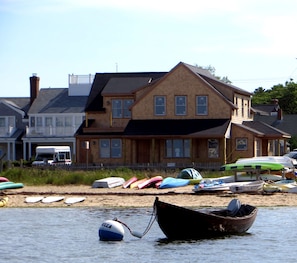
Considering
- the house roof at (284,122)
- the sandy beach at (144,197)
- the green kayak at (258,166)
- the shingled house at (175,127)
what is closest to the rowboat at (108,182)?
the sandy beach at (144,197)

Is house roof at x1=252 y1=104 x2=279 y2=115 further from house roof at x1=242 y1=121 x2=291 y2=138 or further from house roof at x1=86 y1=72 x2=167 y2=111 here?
house roof at x1=242 y1=121 x2=291 y2=138

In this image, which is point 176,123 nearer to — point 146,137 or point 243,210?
point 146,137

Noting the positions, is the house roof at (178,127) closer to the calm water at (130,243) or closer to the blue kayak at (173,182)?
the blue kayak at (173,182)

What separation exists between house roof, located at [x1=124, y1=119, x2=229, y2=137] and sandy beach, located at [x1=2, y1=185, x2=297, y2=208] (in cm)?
1332

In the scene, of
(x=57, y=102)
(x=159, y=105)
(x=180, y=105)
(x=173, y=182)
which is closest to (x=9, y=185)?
(x=173, y=182)

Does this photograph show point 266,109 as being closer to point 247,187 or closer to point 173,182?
point 173,182

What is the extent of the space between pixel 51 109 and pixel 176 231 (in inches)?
2391

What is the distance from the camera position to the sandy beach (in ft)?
139

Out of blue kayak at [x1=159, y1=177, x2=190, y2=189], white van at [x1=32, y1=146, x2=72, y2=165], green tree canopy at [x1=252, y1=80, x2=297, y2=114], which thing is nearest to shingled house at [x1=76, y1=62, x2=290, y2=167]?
white van at [x1=32, y1=146, x2=72, y2=165]

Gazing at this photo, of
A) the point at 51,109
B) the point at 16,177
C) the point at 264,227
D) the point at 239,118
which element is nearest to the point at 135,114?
the point at 239,118

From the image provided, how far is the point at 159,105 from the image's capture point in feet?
213

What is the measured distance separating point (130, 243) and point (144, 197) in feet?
48.9

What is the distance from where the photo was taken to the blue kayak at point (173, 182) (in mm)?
48906

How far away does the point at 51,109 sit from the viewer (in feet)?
291
